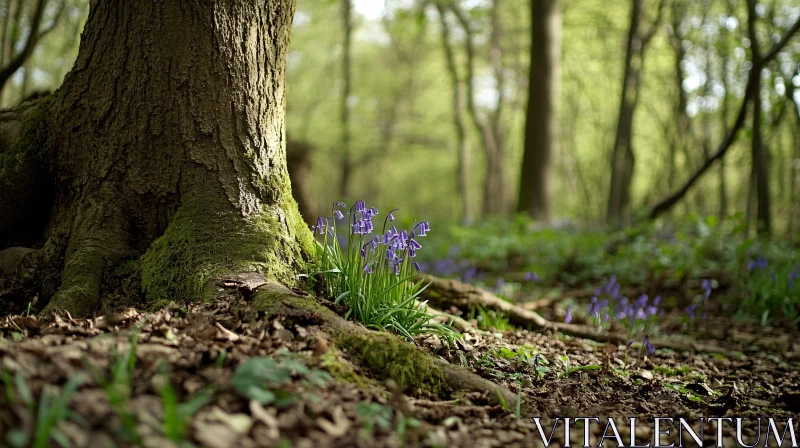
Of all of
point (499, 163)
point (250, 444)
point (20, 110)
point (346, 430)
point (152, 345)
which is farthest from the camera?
point (499, 163)

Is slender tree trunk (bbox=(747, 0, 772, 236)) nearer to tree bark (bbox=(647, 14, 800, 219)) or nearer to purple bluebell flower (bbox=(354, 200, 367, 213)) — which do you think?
tree bark (bbox=(647, 14, 800, 219))

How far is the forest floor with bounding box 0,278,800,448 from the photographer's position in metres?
1.51

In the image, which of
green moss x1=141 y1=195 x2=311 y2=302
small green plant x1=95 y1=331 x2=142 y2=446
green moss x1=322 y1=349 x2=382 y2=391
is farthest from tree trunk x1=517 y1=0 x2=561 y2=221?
small green plant x1=95 y1=331 x2=142 y2=446

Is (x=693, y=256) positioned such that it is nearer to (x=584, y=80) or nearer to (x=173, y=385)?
(x=173, y=385)

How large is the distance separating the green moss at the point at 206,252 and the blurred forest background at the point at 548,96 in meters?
1.95

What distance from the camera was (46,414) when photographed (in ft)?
4.57

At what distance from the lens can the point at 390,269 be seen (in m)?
3.13

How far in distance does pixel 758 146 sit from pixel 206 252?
21.2 feet

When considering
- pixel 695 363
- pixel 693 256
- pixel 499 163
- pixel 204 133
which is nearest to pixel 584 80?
pixel 499 163

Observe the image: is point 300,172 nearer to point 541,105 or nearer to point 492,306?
point 541,105

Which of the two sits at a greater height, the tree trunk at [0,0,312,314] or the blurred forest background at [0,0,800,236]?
the blurred forest background at [0,0,800,236]

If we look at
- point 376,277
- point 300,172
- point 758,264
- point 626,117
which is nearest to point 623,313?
point 758,264

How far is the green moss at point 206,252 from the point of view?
292 centimetres

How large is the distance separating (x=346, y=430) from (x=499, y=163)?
18.7 meters
